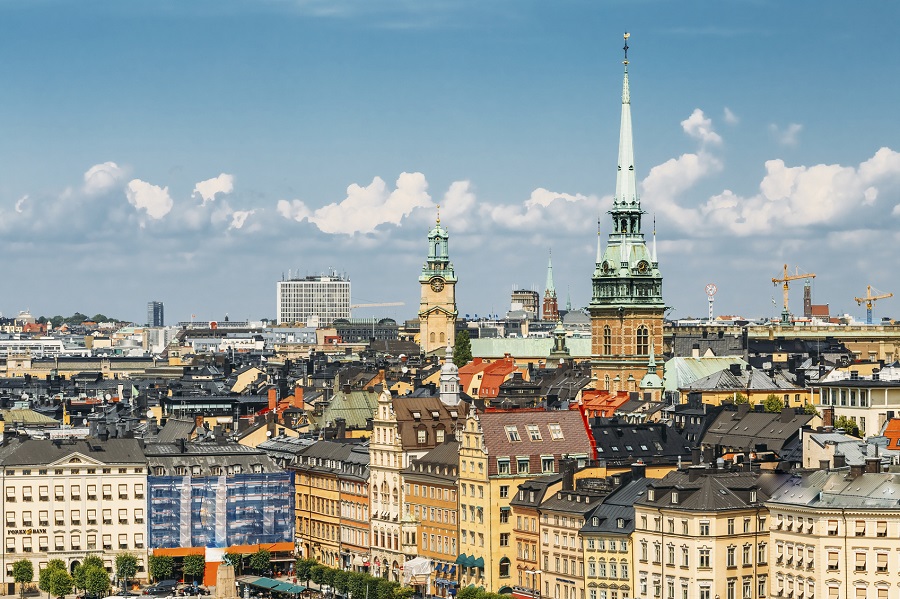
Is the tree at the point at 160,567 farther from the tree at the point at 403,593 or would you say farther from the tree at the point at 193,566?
the tree at the point at 403,593

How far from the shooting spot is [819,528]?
349 feet

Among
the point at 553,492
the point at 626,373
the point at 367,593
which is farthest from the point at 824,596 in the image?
the point at 626,373

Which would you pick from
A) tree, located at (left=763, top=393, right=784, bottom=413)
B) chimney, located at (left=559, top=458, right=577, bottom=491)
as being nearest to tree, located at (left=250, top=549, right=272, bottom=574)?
chimney, located at (left=559, top=458, right=577, bottom=491)

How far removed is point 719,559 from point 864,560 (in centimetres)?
759

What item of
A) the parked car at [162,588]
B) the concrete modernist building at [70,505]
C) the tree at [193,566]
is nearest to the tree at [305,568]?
the tree at [193,566]

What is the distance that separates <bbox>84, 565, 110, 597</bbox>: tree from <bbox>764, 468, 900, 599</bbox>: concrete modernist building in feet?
162

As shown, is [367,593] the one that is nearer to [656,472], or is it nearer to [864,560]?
[656,472]

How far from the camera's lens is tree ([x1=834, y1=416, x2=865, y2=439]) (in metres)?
144

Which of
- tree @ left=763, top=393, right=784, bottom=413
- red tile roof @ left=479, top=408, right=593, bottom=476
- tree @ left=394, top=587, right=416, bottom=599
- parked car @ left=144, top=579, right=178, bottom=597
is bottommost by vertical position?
parked car @ left=144, top=579, right=178, bottom=597

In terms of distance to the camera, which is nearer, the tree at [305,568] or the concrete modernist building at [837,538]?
the concrete modernist building at [837,538]

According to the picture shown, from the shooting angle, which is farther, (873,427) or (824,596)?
(873,427)

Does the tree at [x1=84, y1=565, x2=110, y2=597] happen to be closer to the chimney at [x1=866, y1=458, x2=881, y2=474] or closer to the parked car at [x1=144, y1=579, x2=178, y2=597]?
the parked car at [x1=144, y1=579, x2=178, y2=597]

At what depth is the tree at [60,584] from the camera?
456ft

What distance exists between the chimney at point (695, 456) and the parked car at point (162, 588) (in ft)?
116
